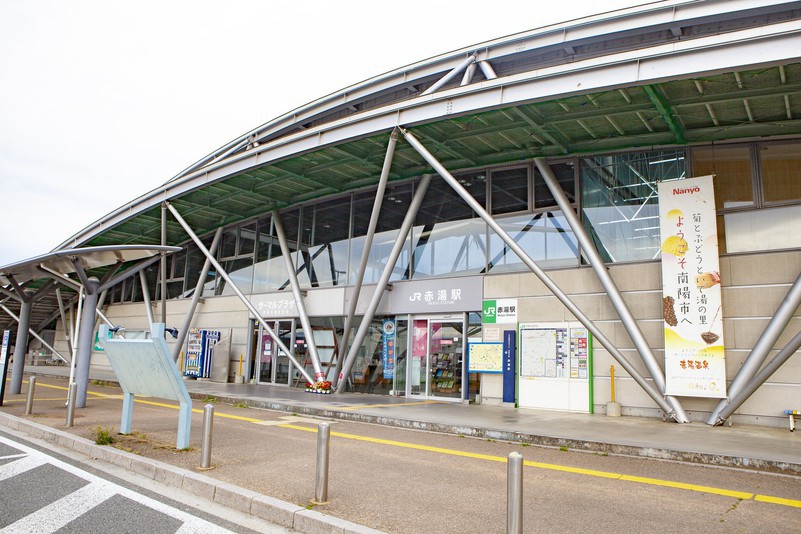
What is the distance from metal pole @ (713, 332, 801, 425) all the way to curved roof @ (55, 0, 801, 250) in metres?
4.66

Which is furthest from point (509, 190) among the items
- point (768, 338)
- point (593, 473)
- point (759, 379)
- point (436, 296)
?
point (593, 473)

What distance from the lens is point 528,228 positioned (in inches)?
603

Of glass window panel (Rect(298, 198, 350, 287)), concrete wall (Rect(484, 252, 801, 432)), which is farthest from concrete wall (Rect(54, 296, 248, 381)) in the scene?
concrete wall (Rect(484, 252, 801, 432))

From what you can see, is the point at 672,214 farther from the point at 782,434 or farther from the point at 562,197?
the point at 782,434

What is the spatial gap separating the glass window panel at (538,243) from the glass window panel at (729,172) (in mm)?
3344

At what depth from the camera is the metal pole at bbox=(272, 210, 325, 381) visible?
17.9 m

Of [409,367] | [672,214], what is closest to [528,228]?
[672,214]

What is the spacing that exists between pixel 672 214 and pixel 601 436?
19.1 feet

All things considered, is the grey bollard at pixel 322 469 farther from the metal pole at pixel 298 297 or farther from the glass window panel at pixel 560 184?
the metal pole at pixel 298 297

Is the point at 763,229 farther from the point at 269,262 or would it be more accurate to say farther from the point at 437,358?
the point at 269,262

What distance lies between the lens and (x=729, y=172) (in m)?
12.7

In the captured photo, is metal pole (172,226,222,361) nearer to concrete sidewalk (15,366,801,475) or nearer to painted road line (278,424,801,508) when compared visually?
concrete sidewalk (15,366,801,475)

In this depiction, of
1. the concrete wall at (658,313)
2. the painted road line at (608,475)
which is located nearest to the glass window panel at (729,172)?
the concrete wall at (658,313)

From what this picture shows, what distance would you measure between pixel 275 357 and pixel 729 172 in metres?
15.8
